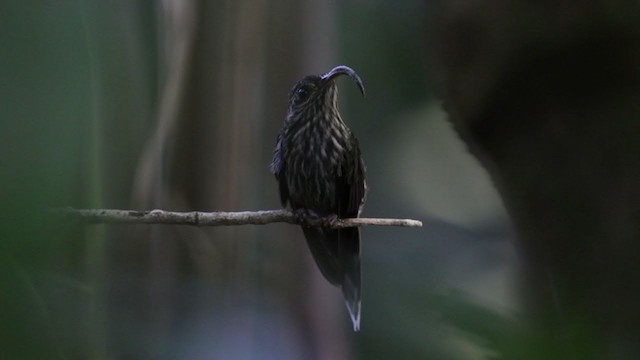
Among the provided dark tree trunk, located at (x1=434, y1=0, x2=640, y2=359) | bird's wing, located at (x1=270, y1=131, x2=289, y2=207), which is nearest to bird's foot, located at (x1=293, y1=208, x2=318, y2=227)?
bird's wing, located at (x1=270, y1=131, x2=289, y2=207)

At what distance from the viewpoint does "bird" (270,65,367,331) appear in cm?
80

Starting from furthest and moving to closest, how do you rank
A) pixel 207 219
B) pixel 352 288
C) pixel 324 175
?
pixel 324 175
pixel 352 288
pixel 207 219

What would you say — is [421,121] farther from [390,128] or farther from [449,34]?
[449,34]

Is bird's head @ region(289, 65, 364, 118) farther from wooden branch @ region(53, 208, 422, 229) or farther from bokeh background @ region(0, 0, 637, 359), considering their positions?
wooden branch @ region(53, 208, 422, 229)

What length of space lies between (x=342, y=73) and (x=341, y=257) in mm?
205

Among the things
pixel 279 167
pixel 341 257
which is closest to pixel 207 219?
pixel 341 257

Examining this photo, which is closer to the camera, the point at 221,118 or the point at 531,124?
the point at 531,124

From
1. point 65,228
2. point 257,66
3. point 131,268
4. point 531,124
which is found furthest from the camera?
point 257,66

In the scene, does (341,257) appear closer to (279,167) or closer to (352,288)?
(352,288)

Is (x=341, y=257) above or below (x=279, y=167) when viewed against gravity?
below

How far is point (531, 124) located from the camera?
512mm

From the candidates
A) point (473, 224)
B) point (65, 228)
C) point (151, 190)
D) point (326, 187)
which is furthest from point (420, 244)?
point (65, 228)

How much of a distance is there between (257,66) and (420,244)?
0.94 ft

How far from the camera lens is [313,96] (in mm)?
863
